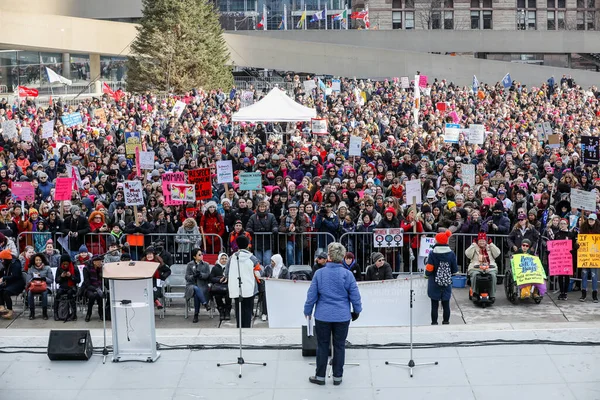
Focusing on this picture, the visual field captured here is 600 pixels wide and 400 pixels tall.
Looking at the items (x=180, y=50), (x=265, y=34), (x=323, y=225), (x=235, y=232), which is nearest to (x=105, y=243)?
(x=235, y=232)

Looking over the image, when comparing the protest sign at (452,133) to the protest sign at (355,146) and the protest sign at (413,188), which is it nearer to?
the protest sign at (355,146)

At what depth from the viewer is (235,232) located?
1603cm

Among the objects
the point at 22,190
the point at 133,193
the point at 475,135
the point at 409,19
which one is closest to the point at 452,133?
the point at 475,135

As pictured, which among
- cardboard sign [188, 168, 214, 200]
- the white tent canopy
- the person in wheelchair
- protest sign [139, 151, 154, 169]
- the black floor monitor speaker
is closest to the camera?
the black floor monitor speaker

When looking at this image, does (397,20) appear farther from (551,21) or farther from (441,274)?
(441,274)

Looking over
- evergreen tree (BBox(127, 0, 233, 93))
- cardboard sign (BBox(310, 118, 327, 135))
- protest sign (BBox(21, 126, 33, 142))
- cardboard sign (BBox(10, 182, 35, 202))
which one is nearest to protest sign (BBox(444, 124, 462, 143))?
cardboard sign (BBox(310, 118, 327, 135))

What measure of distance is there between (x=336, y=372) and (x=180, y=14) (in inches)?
1420

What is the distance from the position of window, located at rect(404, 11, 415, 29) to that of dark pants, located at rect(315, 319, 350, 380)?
251 ft

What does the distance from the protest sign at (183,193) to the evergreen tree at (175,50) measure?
2687 cm

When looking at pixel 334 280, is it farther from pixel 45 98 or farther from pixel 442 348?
pixel 45 98

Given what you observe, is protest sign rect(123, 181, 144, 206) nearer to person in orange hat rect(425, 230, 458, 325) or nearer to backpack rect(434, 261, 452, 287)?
person in orange hat rect(425, 230, 458, 325)

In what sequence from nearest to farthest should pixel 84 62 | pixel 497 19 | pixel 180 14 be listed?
pixel 180 14 → pixel 84 62 → pixel 497 19

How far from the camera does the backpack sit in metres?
13.6

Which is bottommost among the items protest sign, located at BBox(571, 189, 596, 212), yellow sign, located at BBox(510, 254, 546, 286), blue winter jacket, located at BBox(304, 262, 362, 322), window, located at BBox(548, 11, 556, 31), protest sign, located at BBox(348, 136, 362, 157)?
yellow sign, located at BBox(510, 254, 546, 286)
